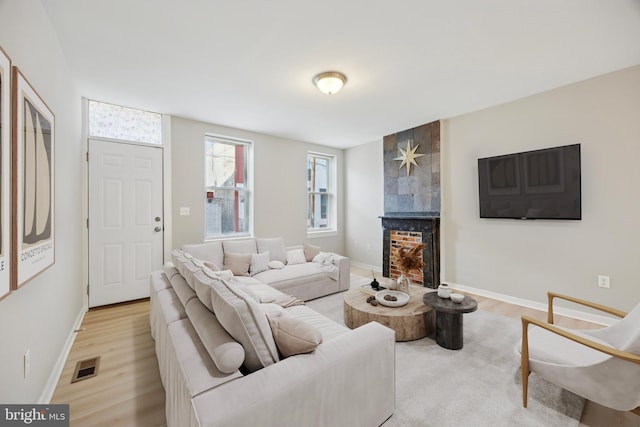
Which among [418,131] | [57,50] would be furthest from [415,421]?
[418,131]

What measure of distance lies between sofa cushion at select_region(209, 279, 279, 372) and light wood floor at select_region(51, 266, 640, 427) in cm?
92

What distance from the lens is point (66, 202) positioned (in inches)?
95.4

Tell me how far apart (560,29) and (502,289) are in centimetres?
295

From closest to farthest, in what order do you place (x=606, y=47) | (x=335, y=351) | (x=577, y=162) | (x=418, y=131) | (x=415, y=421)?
(x=335, y=351)
(x=415, y=421)
(x=606, y=47)
(x=577, y=162)
(x=418, y=131)

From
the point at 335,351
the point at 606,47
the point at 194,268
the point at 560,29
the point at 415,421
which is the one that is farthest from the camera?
the point at 606,47

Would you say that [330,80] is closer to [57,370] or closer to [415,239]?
[415,239]

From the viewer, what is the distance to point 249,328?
1.18 metres

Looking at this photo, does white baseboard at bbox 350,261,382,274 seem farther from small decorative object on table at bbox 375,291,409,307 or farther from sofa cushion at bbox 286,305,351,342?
sofa cushion at bbox 286,305,351,342

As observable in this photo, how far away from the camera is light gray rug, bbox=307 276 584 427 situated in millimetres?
1546

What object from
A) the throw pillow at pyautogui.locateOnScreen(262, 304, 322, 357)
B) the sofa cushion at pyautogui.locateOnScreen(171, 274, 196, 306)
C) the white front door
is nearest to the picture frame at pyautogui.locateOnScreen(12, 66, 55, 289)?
the sofa cushion at pyautogui.locateOnScreen(171, 274, 196, 306)

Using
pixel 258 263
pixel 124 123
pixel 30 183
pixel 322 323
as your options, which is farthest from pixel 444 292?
pixel 124 123

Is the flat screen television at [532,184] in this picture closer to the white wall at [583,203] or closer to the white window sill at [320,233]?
the white wall at [583,203]

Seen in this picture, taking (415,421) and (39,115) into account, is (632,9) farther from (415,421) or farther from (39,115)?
(39,115)

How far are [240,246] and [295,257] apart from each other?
2.73ft
